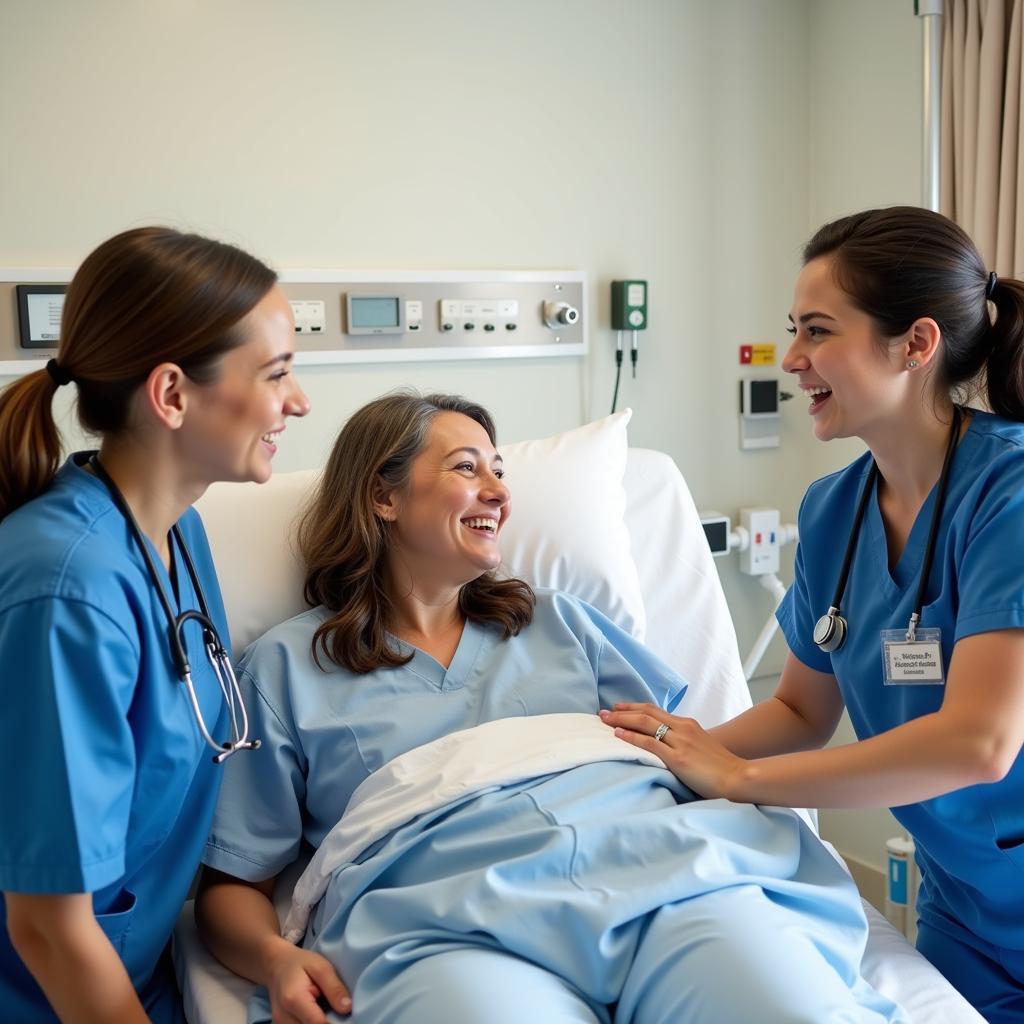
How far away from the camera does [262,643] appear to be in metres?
1.67

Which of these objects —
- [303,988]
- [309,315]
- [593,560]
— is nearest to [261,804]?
[303,988]

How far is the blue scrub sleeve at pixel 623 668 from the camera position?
1779mm

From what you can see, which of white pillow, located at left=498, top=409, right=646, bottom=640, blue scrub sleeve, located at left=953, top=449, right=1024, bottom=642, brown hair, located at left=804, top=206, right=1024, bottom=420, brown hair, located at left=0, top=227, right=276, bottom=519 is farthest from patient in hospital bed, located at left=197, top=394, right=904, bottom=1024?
brown hair, located at left=804, top=206, right=1024, bottom=420

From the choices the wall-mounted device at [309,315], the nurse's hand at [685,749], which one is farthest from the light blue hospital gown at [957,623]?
the wall-mounted device at [309,315]

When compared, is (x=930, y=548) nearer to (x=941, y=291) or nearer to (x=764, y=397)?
(x=941, y=291)

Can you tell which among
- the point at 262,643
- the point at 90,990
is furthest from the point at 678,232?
the point at 90,990

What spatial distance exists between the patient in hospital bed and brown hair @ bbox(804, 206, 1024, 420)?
63 centimetres

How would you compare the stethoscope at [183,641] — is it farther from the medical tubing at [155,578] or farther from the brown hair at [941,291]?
the brown hair at [941,291]

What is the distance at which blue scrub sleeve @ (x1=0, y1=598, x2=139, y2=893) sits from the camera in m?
1.15

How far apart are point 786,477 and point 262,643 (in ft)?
6.09

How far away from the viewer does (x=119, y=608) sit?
123 centimetres

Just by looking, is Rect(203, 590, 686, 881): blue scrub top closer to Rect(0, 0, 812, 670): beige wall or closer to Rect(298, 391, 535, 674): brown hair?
Rect(298, 391, 535, 674): brown hair

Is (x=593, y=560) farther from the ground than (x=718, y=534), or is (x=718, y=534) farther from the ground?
(x=593, y=560)

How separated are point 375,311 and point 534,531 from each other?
0.71m
